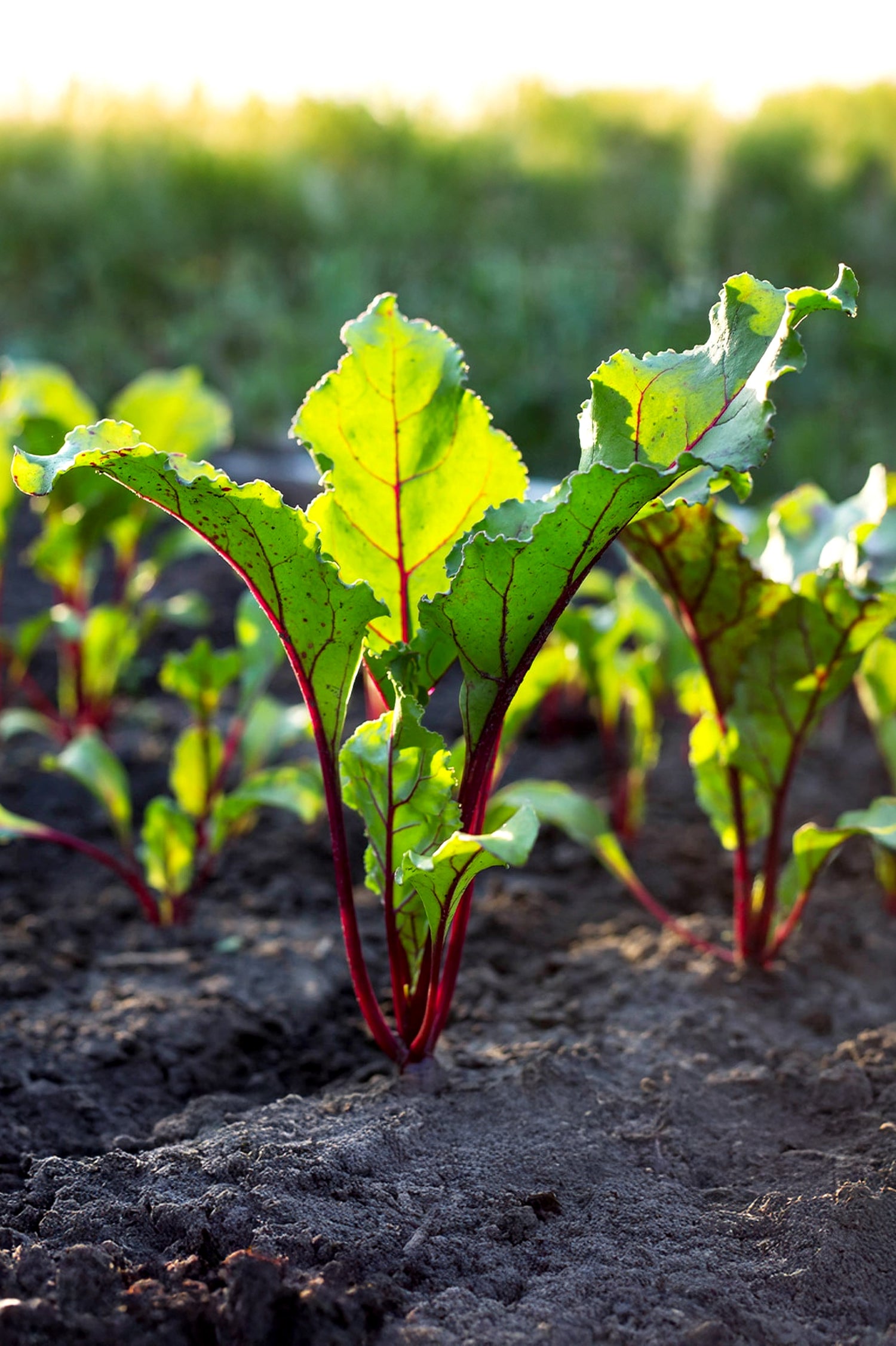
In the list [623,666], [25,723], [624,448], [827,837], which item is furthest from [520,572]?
[25,723]

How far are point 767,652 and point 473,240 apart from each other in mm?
6010

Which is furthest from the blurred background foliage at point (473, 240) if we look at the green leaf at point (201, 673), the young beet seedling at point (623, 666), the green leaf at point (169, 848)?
the green leaf at point (169, 848)

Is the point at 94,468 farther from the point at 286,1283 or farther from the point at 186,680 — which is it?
the point at 186,680

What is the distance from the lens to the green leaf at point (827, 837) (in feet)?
5.07

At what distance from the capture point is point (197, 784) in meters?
2.08

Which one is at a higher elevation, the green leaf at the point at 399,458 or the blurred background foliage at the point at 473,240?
the blurred background foliage at the point at 473,240

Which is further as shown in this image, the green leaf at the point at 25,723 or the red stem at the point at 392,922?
the green leaf at the point at 25,723

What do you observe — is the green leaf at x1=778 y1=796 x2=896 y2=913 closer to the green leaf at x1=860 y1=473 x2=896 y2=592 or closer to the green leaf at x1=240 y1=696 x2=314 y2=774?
the green leaf at x1=860 y1=473 x2=896 y2=592

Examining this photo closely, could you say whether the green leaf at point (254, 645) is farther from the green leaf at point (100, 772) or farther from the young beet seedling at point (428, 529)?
the young beet seedling at point (428, 529)

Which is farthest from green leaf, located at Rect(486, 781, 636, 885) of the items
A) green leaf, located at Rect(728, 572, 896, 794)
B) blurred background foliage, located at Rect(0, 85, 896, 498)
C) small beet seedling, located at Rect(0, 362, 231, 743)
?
blurred background foliage, located at Rect(0, 85, 896, 498)

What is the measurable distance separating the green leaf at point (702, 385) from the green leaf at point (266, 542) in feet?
1.02

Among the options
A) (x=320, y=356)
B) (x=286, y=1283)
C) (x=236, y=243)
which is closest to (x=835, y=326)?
(x=320, y=356)

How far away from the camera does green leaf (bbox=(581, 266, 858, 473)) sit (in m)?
1.11

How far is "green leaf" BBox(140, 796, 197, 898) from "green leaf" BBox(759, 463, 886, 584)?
1.06 m
